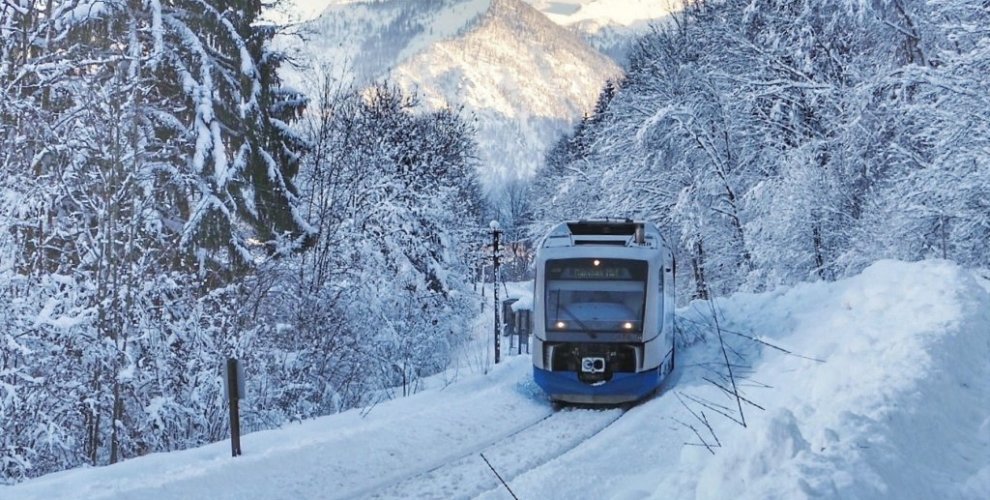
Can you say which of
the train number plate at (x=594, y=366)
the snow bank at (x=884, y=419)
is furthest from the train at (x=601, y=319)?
the snow bank at (x=884, y=419)

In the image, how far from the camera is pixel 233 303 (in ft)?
43.8

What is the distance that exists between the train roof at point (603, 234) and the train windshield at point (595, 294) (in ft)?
1.63

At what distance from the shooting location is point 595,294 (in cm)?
1294

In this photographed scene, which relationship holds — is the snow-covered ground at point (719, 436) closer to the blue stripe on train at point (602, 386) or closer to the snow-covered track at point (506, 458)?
the snow-covered track at point (506, 458)

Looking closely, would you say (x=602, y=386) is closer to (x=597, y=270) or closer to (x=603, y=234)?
(x=597, y=270)

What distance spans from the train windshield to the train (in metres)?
0.02

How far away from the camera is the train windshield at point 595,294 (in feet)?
41.4

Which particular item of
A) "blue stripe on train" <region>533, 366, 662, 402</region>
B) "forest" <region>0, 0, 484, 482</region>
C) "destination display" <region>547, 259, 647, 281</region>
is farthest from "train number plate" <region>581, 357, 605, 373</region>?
"forest" <region>0, 0, 484, 482</region>

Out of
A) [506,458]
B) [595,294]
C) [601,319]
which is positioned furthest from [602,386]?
[506,458]

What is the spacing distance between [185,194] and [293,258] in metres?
2.82

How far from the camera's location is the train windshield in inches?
497

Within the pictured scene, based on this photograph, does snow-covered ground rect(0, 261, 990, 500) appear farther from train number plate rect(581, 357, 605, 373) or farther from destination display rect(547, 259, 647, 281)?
destination display rect(547, 259, 647, 281)

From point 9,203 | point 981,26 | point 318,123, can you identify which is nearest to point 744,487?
point 9,203

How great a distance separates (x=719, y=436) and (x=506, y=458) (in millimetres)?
2361
